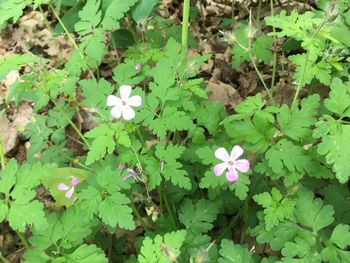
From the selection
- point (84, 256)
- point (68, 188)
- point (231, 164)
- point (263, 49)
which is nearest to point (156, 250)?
point (84, 256)

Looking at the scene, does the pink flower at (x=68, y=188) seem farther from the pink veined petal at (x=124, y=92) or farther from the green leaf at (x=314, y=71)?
the green leaf at (x=314, y=71)

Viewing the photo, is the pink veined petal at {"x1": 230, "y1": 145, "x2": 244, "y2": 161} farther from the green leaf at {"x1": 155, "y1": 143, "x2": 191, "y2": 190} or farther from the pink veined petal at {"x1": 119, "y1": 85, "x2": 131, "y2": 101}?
the pink veined petal at {"x1": 119, "y1": 85, "x2": 131, "y2": 101}

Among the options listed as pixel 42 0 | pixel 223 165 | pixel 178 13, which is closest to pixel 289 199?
pixel 223 165

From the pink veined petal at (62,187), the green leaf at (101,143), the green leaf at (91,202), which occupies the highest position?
the green leaf at (101,143)

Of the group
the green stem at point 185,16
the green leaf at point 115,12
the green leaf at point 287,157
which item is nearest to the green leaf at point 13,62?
the green leaf at point 115,12

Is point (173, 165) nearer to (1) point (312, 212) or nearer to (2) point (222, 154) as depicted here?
(2) point (222, 154)

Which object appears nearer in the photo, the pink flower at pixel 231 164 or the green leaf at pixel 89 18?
the pink flower at pixel 231 164

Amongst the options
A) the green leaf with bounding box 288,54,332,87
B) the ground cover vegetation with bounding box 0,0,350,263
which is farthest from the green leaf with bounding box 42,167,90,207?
the green leaf with bounding box 288,54,332,87

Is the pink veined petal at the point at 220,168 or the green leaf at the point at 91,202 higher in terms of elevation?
the pink veined petal at the point at 220,168
